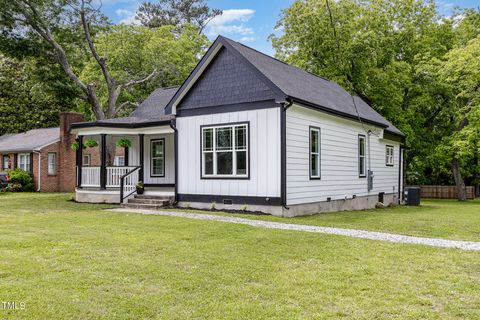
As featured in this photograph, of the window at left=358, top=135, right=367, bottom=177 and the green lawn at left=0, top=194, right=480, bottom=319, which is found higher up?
the window at left=358, top=135, right=367, bottom=177

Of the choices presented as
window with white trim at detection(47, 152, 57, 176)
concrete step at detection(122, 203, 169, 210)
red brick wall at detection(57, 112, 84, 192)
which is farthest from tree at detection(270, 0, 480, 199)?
window with white trim at detection(47, 152, 57, 176)

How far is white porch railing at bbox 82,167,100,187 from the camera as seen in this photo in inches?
663

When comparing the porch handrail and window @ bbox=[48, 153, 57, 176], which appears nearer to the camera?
the porch handrail

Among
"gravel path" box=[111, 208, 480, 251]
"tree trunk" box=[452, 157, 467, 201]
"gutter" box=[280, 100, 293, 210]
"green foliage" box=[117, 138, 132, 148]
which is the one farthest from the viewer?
"tree trunk" box=[452, 157, 467, 201]

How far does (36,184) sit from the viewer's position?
87.9 feet

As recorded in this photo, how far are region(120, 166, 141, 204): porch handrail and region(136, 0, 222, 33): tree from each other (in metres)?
31.2

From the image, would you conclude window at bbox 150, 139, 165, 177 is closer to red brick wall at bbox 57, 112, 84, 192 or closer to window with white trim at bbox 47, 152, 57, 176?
red brick wall at bbox 57, 112, 84, 192

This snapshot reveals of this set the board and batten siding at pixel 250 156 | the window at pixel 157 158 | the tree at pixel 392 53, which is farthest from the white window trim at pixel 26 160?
the tree at pixel 392 53

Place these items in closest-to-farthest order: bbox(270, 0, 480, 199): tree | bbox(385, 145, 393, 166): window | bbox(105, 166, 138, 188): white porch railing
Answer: bbox(105, 166, 138, 188): white porch railing → bbox(385, 145, 393, 166): window → bbox(270, 0, 480, 199): tree

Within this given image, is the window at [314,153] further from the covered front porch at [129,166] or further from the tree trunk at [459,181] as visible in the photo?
the tree trunk at [459,181]

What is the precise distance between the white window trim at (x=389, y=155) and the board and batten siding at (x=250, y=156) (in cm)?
958

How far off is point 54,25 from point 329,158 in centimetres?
1684

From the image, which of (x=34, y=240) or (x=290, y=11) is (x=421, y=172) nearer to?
(x=290, y=11)

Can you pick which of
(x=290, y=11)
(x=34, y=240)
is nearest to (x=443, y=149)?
(x=290, y=11)
